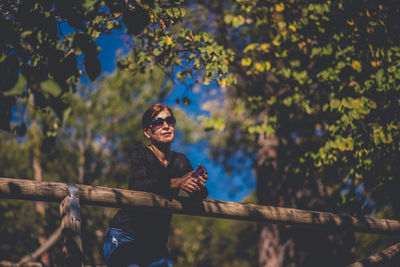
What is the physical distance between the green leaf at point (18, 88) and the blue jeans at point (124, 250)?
176 cm

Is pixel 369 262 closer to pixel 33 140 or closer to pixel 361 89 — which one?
pixel 361 89

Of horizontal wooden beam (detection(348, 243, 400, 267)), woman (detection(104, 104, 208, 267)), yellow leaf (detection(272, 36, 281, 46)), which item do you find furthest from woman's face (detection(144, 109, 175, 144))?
yellow leaf (detection(272, 36, 281, 46))

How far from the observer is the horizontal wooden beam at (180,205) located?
2.74 m

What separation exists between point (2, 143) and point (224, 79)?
1123 inches

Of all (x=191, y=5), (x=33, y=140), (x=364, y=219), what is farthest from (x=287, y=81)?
(x=33, y=140)

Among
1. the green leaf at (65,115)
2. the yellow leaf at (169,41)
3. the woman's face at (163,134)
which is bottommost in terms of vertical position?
the green leaf at (65,115)

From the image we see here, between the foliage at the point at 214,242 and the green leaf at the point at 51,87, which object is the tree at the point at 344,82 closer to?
the green leaf at the point at 51,87

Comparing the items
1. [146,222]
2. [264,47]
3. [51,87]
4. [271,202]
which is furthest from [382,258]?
[271,202]

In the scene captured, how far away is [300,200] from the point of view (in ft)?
28.6

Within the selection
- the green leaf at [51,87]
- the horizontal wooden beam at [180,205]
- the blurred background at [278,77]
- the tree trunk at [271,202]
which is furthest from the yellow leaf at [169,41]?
the tree trunk at [271,202]

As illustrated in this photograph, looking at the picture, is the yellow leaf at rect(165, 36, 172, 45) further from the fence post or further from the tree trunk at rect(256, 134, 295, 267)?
the tree trunk at rect(256, 134, 295, 267)

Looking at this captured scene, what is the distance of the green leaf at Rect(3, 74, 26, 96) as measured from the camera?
1.90 m

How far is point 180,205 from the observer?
324cm

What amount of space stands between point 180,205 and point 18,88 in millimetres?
1698
